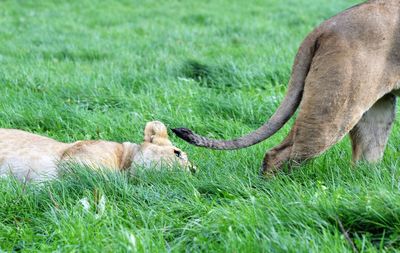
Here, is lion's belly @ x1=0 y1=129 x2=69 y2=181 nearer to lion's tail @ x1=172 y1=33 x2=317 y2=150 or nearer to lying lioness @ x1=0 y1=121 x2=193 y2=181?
lying lioness @ x1=0 y1=121 x2=193 y2=181

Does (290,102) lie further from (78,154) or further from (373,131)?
(78,154)

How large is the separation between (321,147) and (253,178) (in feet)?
1.46

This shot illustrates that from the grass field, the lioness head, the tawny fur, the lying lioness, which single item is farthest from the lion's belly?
the tawny fur

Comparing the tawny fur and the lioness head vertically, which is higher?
the tawny fur

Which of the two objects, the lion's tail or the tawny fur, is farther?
the lion's tail

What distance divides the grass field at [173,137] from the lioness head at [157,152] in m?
0.15

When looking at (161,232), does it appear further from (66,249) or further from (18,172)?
(18,172)

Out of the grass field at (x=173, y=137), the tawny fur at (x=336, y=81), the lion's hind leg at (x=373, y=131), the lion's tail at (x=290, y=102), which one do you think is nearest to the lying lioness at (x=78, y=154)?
the grass field at (x=173, y=137)

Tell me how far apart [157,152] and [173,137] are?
0.81 m

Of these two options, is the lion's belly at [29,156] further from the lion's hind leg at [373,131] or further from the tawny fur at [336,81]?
the lion's hind leg at [373,131]

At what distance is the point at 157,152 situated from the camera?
4.95m

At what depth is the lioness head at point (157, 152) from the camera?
4.72 m

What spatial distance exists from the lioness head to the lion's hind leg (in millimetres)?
1087

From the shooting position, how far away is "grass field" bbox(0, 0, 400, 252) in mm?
3400
